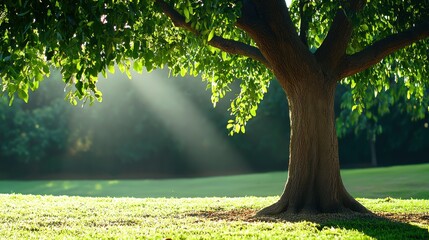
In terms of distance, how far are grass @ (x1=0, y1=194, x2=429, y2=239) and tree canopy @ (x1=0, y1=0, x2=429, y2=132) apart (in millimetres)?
2166

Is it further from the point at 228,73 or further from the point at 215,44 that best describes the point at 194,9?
the point at 228,73

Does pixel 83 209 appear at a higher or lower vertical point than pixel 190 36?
lower

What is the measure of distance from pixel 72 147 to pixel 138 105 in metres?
5.80

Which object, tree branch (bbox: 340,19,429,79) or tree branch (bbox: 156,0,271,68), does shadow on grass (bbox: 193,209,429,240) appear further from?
tree branch (bbox: 156,0,271,68)

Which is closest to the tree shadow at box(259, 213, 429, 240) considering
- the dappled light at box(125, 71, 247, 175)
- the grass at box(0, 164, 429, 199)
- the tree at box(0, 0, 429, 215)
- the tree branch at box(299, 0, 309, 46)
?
the tree at box(0, 0, 429, 215)

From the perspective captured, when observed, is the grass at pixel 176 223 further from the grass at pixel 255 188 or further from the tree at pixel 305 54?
the grass at pixel 255 188

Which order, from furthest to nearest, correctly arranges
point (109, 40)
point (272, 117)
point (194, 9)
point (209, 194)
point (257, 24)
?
1. point (272, 117)
2. point (209, 194)
3. point (257, 24)
4. point (194, 9)
5. point (109, 40)

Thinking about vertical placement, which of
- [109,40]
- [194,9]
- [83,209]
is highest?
[194,9]

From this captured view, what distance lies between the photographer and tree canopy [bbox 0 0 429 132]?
301 inches

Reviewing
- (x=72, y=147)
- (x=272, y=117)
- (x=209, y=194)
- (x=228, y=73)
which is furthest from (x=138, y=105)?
(x=228, y=73)

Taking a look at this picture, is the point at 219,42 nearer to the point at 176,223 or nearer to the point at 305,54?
the point at 305,54

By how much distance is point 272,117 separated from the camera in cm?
4262

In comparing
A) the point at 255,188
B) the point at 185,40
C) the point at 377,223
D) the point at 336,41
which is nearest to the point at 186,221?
the point at 377,223

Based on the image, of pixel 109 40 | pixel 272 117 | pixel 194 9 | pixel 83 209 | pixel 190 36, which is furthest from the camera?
pixel 272 117
